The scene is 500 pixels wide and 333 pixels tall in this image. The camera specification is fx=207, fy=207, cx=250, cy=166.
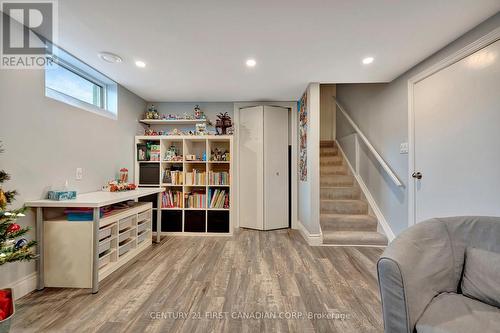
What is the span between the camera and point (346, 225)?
304cm

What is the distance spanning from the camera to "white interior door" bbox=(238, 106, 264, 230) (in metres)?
3.46

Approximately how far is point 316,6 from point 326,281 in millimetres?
2247

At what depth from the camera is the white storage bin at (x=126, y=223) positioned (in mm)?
2234

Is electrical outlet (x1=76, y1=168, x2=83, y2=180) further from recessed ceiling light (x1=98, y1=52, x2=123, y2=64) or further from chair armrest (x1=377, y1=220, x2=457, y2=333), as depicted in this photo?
chair armrest (x1=377, y1=220, x2=457, y2=333)

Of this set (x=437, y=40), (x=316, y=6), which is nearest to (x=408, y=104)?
(x=437, y=40)

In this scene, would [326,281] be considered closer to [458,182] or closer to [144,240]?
[458,182]

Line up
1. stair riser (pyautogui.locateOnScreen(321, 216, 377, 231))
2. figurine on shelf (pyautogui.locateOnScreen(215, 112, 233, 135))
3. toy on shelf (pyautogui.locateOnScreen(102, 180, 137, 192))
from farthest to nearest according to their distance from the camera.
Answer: figurine on shelf (pyautogui.locateOnScreen(215, 112, 233, 135)) → stair riser (pyautogui.locateOnScreen(321, 216, 377, 231)) → toy on shelf (pyautogui.locateOnScreen(102, 180, 137, 192))

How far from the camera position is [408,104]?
2.44m

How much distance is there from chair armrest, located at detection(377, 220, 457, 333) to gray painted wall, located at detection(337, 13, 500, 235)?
1.56m

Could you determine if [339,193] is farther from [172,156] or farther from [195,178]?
[172,156]

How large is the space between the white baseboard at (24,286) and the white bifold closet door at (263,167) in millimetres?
2487

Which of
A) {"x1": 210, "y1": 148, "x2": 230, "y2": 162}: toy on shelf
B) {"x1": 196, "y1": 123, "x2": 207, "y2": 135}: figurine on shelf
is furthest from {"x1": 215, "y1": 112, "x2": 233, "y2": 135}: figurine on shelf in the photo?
{"x1": 210, "y1": 148, "x2": 230, "y2": 162}: toy on shelf

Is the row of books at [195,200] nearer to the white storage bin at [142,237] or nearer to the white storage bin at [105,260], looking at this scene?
the white storage bin at [142,237]

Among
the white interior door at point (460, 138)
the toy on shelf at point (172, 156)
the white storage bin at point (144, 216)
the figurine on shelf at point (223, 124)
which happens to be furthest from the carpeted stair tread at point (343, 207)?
the white storage bin at point (144, 216)
